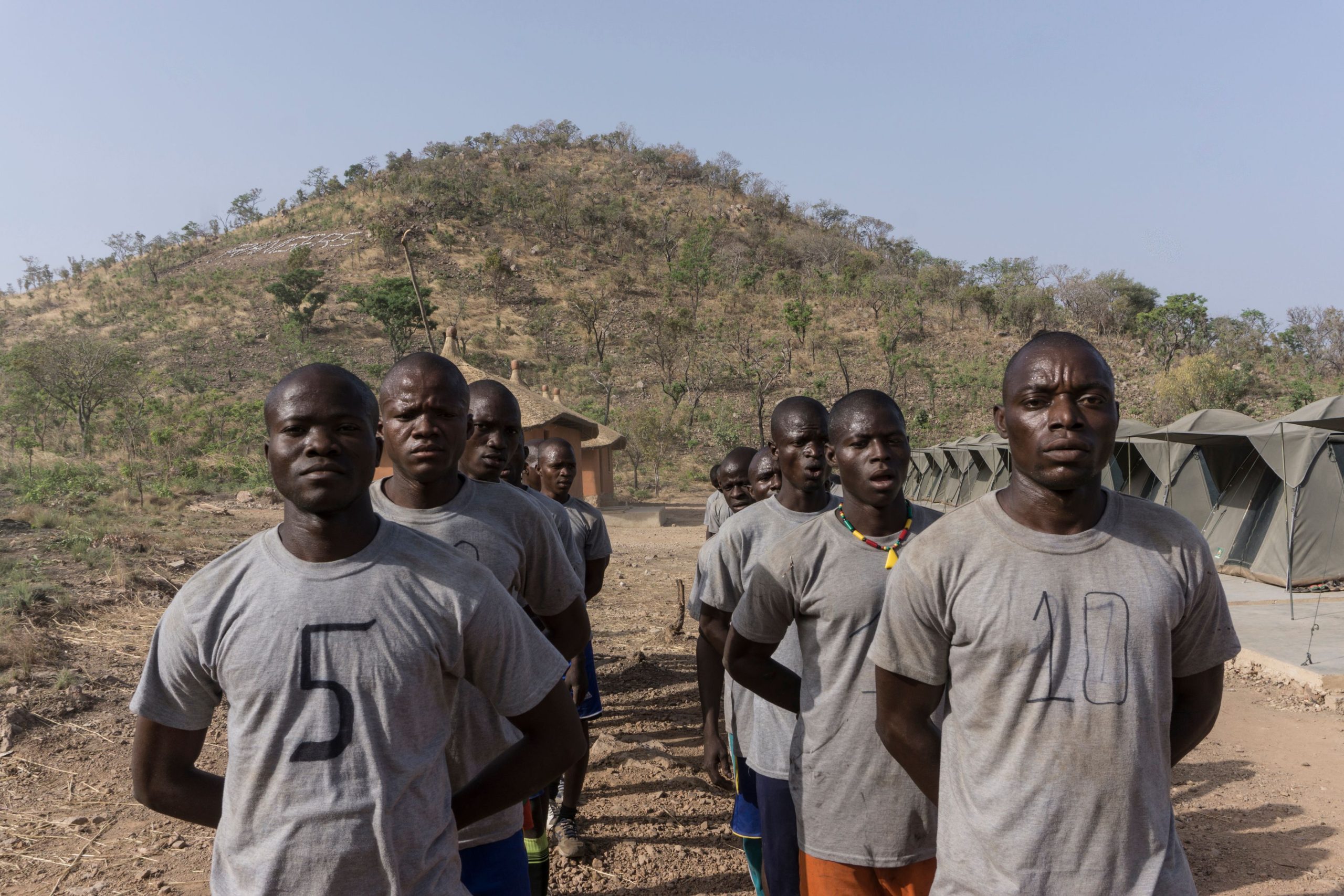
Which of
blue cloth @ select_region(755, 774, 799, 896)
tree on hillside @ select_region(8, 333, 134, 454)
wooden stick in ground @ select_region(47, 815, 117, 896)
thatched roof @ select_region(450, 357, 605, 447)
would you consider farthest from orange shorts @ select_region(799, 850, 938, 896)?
tree on hillside @ select_region(8, 333, 134, 454)

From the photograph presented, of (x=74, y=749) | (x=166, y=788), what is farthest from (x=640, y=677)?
(x=166, y=788)

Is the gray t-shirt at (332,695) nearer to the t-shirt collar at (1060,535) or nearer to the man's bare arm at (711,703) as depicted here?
the t-shirt collar at (1060,535)

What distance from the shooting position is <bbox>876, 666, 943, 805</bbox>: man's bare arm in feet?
6.22

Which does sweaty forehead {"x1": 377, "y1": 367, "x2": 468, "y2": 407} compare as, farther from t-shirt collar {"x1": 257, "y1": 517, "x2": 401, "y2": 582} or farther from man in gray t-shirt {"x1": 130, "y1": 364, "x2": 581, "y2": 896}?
t-shirt collar {"x1": 257, "y1": 517, "x2": 401, "y2": 582}

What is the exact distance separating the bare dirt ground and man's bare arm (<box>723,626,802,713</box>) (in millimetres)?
1825

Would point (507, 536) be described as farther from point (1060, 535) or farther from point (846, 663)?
point (1060, 535)

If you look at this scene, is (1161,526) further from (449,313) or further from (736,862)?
(449,313)

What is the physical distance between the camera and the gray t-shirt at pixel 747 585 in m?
2.82

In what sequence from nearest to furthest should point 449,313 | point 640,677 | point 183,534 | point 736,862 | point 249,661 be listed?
1. point 249,661
2. point 736,862
3. point 640,677
4. point 183,534
5. point 449,313

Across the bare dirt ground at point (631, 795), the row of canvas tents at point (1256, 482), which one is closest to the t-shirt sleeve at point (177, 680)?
the bare dirt ground at point (631, 795)

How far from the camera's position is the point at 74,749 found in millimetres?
5746

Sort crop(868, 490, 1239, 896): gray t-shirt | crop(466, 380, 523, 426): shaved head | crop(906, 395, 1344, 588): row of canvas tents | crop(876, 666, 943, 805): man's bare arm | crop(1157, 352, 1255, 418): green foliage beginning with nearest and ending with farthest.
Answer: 1. crop(868, 490, 1239, 896): gray t-shirt
2. crop(876, 666, 943, 805): man's bare arm
3. crop(466, 380, 523, 426): shaved head
4. crop(906, 395, 1344, 588): row of canvas tents
5. crop(1157, 352, 1255, 418): green foliage

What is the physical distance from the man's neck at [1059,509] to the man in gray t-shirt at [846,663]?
1.91ft

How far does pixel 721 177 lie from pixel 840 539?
79922mm
